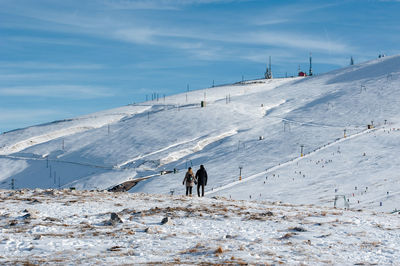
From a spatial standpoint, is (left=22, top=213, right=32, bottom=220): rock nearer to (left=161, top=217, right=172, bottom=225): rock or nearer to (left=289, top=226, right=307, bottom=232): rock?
(left=161, top=217, right=172, bottom=225): rock

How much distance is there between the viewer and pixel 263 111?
9188cm

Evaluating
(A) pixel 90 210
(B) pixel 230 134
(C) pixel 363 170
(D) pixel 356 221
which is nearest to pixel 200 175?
(A) pixel 90 210

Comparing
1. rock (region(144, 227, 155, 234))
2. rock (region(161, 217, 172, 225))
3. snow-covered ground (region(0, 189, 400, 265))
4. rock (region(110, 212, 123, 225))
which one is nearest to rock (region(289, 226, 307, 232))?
snow-covered ground (region(0, 189, 400, 265))

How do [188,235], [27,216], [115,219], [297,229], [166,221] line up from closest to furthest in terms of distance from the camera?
[188,235] → [297,229] → [166,221] → [115,219] → [27,216]

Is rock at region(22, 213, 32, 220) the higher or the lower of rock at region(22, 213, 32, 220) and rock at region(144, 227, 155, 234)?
the higher

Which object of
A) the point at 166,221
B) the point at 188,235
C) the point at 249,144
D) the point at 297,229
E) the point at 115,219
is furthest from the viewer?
the point at 249,144

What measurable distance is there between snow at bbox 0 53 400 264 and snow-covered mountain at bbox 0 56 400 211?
269mm

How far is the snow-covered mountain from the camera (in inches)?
1761

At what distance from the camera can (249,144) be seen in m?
67.8

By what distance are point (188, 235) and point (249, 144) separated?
55240 millimetres

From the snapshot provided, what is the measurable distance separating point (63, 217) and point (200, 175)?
10698 millimetres

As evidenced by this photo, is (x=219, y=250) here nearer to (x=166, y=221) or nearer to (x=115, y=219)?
(x=166, y=221)

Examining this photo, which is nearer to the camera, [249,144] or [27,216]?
[27,216]

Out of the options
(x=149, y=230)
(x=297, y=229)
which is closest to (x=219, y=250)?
(x=149, y=230)
